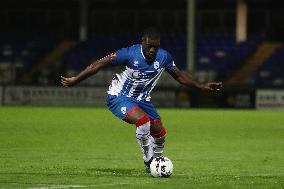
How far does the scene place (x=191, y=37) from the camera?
45.3 m

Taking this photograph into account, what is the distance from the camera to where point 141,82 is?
530 inches

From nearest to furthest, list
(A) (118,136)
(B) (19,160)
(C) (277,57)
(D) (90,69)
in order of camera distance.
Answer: (D) (90,69), (B) (19,160), (A) (118,136), (C) (277,57)

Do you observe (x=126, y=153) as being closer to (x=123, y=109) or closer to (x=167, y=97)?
(x=123, y=109)

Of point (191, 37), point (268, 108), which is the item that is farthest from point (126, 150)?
point (191, 37)

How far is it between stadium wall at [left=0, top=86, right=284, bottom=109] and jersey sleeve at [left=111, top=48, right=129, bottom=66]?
2803 centimetres

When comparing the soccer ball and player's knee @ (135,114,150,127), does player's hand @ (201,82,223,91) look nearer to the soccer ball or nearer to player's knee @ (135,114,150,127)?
player's knee @ (135,114,150,127)

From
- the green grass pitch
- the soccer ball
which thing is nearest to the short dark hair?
the soccer ball

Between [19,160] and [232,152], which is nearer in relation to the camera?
[19,160]

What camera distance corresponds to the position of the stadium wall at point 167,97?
41406 millimetres

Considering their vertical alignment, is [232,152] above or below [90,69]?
below

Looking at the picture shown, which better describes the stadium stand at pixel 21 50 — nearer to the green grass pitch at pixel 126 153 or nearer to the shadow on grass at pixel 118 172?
the green grass pitch at pixel 126 153

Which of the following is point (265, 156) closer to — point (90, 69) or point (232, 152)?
point (232, 152)

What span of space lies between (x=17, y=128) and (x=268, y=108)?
1796 cm

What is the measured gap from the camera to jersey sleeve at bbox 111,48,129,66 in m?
13.2
